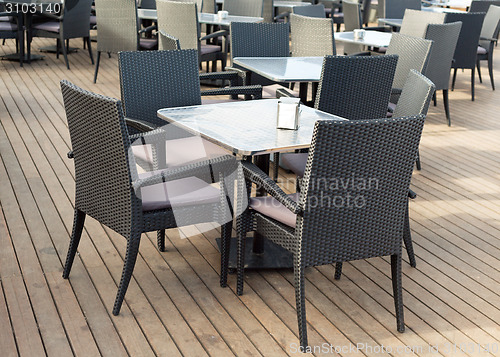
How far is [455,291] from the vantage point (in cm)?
325

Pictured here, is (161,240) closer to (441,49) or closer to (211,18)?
(441,49)

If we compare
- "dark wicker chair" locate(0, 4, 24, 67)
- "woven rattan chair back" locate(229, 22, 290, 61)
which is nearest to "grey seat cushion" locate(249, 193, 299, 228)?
"woven rattan chair back" locate(229, 22, 290, 61)

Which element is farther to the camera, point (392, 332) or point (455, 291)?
point (455, 291)

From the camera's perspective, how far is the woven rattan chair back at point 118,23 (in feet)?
23.4

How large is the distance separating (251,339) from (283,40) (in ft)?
10.1

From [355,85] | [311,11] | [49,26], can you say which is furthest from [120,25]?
[355,85]

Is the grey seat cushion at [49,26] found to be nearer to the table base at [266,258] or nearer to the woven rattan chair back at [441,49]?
the woven rattan chair back at [441,49]

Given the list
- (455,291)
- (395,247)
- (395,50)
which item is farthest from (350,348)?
(395,50)

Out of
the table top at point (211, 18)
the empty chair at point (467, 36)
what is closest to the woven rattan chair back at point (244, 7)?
the table top at point (211, 18)

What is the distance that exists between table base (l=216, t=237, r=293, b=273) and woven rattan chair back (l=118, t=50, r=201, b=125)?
3.00ft

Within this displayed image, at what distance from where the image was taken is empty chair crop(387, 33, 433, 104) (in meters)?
4.55

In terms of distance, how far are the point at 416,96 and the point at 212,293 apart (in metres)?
1.37

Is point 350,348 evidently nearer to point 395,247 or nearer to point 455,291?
point 395,247

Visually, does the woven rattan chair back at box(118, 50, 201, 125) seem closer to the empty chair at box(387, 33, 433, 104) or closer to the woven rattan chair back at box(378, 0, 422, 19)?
the empty chair at box(387, 33, 433, 104)
